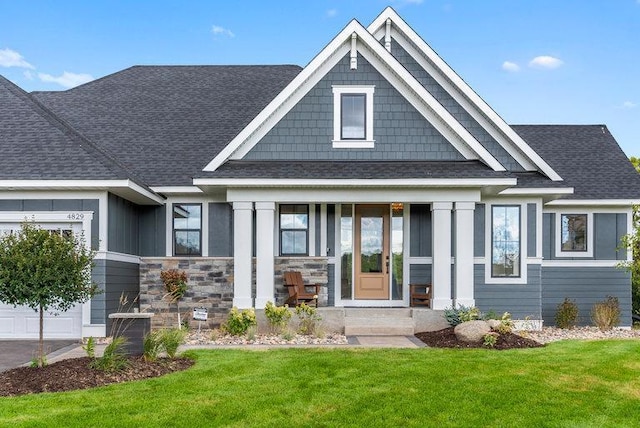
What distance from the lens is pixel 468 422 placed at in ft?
23.5

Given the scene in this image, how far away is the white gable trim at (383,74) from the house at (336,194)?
4 cm

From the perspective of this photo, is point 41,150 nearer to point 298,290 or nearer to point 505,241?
point 298,290

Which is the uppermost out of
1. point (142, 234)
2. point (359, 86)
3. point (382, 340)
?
point (359, 86)

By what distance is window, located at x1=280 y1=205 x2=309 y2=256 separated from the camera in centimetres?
1612

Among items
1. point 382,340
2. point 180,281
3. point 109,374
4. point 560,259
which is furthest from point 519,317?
point 109,374

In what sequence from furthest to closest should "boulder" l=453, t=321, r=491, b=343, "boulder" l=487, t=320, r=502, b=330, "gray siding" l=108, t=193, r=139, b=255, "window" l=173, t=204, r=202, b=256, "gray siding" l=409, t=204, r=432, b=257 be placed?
"window" l=173, t=204, r=202, b=256, "gray siding" l=409, t=204, r=432, b=257, "gray siding" l=108, t=193, r=139, b=255, "boulder" l=487, t=320, r=502, b=330, "boulder" l=453, t=321, r=491, b=343

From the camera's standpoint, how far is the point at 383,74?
14.8 metres

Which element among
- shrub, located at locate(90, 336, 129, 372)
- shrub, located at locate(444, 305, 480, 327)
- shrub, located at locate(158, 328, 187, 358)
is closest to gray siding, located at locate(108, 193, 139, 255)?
shrub, located at locate(158, 328, 187, 358)

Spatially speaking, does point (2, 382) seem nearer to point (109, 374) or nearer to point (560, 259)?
point (109, 374)

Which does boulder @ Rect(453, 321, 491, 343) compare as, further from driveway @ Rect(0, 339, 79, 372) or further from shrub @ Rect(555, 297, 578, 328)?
driveway @ Rect(0, 339, 79, 372)

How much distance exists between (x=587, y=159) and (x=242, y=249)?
10117mm

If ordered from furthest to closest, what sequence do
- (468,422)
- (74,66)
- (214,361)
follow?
(74,66) < (214,361) < (468,422)

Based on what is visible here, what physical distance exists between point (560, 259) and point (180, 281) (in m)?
9.45

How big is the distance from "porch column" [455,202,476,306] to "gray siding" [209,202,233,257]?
5.50 m
